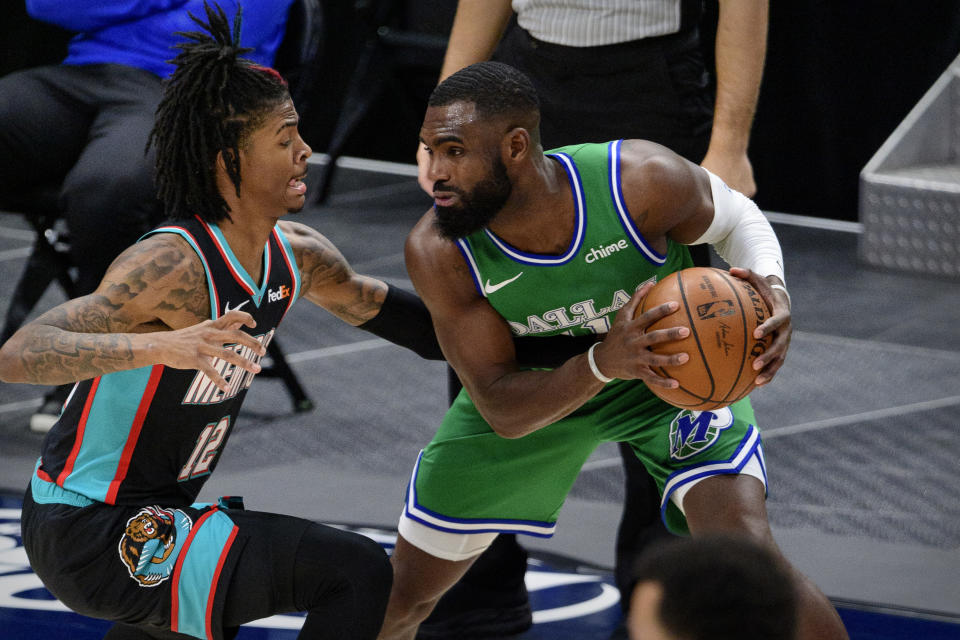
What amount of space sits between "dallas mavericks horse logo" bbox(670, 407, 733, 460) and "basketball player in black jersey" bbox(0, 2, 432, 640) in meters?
0.71

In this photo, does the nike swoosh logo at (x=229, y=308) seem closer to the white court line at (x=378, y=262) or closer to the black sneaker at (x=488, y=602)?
the black sneaker at (x=488, y=602)

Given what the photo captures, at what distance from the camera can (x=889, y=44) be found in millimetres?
7188

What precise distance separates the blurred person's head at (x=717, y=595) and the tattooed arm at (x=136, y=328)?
1.10 meters

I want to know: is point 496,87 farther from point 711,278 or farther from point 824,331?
point 824,331

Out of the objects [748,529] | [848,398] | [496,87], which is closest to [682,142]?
[496,87]

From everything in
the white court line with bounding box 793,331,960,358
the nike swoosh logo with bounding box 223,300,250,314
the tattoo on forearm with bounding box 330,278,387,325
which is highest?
the nike swoosh logo with bounding box 223,300,250,314

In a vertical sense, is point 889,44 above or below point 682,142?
below

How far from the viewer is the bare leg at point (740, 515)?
2760 mm

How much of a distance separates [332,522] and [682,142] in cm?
166

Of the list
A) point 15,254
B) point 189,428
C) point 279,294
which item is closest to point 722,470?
point 279,294

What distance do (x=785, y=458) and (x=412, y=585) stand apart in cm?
201

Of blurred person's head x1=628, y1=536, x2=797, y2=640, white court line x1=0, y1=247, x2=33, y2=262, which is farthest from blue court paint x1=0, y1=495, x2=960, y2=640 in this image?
white court line x1=0, y1=247, x2=33, y2=262

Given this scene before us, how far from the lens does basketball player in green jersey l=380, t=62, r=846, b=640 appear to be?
2.90 meters

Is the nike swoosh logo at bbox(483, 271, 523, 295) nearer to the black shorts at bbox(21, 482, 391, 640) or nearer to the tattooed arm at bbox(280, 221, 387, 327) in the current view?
the tattooed arm at bbox(280, 221, 387, 327)
